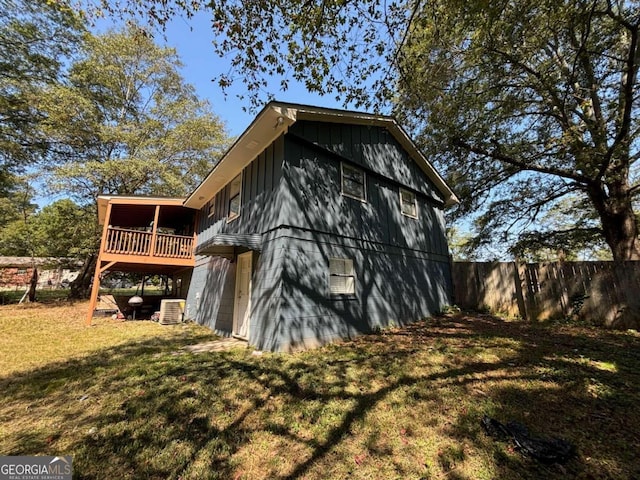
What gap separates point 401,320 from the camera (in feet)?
28.0

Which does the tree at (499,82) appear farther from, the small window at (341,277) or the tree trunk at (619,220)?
the small window at (341,277)

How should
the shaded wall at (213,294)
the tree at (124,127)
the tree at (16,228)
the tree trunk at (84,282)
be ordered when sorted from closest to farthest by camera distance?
1. the shaded wall at (213,294)
2. the tree at (124,127)
3. the tree trunk at (84,282)
4. the tree at (16,228)

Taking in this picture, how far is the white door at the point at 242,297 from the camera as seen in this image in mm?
7422

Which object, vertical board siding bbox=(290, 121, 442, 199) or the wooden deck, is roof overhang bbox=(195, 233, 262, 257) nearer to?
vertical board siding bbox=(290, 121, 442, 199)

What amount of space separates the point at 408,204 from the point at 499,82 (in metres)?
5.80

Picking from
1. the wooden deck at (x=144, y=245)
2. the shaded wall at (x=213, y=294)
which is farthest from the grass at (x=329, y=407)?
the wooden deck at (x=144, y=245)

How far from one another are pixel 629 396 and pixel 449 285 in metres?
7.72

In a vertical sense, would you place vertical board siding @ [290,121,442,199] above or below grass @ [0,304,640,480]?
above

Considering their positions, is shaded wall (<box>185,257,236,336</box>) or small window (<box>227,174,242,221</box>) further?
small window (<box>227,174,242,221</box>)

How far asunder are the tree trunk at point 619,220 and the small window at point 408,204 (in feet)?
20.2

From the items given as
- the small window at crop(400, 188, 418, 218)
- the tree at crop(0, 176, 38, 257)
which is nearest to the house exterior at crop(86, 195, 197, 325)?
the small window at crop(400, 188, 418, 218)

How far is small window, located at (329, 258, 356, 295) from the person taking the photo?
6.98m

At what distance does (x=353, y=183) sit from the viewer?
815 centimetres

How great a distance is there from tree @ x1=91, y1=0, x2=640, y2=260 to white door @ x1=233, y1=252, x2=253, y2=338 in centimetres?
439
